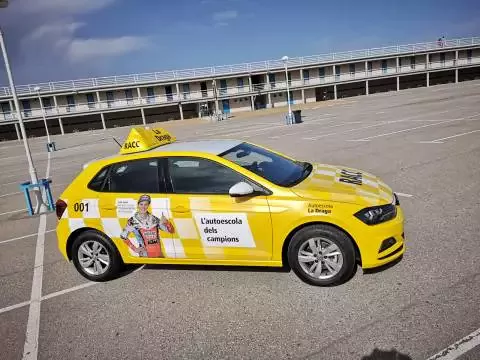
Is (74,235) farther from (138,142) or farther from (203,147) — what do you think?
(203,147)

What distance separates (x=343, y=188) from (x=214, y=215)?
1.50 m

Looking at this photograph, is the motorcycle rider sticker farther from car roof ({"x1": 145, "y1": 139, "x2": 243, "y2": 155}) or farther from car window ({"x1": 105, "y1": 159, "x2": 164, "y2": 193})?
car roof ({"x1": 145, "y1": 139, "x2": 243, "y2": 155})

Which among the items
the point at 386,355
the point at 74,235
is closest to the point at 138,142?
the point at 74,235

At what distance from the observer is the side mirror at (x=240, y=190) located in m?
4.05

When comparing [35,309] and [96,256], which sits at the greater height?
[96,256]

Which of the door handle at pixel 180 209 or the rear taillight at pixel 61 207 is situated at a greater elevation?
the rear taillight at pixel 61 207

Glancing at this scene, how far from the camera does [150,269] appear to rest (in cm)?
517

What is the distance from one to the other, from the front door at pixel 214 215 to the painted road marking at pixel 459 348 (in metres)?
1.87

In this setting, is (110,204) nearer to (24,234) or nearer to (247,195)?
(247,195)

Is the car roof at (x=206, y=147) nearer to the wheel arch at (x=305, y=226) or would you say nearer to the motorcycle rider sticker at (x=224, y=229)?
the motorcycle rider sticker at (x=224, y=229)

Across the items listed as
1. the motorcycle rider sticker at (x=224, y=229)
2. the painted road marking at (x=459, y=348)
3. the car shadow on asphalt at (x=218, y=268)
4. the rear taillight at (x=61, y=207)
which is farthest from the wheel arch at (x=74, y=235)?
the painted road marking at (x=459, y=348)

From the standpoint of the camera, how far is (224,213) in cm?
424

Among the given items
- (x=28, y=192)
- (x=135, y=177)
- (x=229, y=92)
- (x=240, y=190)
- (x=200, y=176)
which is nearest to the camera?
(x=240, y=190)

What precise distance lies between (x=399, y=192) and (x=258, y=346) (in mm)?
5065
